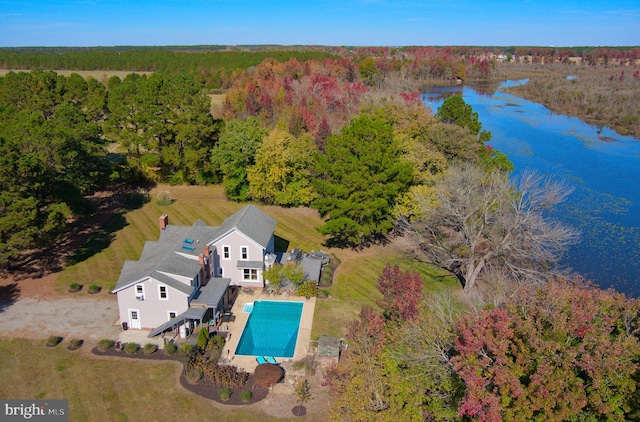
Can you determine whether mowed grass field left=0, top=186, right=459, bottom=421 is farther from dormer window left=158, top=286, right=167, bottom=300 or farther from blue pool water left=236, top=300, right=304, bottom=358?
dormer window left=158, top=286, right=167, bottom=300

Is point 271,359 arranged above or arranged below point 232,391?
above

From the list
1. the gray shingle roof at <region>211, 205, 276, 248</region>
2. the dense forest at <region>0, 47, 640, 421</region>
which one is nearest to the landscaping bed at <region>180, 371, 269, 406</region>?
the dense forest at <region>0, 47, 640, 421</region>

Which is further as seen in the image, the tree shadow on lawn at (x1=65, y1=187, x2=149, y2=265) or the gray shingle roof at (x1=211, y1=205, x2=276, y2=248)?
the tree shadow on lawn at (x1=65, y1=187, x2=149, y2=265)

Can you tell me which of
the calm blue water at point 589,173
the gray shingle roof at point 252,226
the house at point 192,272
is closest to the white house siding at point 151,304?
the house at point 192,272

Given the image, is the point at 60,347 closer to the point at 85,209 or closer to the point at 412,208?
the point at 85,209

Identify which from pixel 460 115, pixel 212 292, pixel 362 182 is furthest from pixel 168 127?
pixel 460 115

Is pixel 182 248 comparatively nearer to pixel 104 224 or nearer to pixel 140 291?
pixel 140 291
